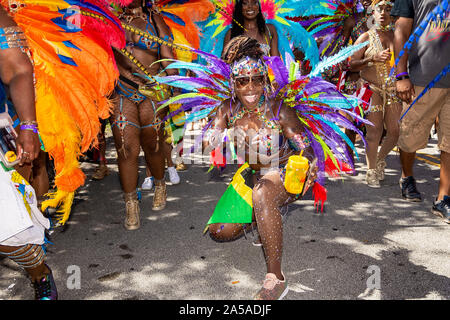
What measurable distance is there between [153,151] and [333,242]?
2144 mm

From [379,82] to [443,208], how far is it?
1769 mm

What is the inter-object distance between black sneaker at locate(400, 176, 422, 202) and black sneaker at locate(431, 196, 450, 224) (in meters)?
0.34

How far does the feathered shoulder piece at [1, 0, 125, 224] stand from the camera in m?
2.67

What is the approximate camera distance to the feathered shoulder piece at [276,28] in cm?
479

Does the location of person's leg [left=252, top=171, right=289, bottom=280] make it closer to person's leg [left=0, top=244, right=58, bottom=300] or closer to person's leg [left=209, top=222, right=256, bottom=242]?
person's leg [left=209, top=222, right=256, bottom=242]

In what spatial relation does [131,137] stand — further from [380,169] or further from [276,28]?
[380,169]

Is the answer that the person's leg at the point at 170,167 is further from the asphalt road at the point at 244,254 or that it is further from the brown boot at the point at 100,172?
the brown boot at the point at 100,172

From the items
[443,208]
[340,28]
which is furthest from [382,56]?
[443,208]

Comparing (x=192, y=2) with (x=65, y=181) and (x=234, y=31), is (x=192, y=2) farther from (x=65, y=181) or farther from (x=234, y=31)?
(x=65, y=181)

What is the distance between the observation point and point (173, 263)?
10.9 ft

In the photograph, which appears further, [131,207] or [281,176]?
[131,207]

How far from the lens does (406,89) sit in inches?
158

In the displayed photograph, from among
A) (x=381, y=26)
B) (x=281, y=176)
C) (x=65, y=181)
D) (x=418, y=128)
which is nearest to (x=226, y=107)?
(x=281, y=176)
